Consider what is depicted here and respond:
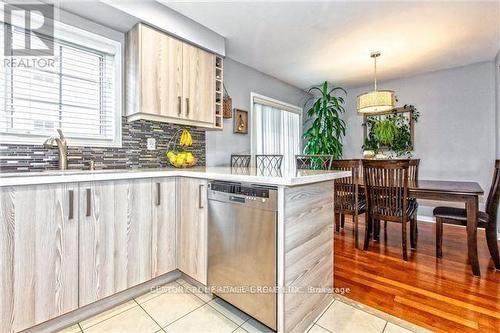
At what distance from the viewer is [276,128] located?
421 cm

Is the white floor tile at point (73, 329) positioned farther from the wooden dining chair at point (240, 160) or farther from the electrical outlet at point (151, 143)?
the wooden dining chair at point (240, 160)

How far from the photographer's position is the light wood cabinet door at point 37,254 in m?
1.22

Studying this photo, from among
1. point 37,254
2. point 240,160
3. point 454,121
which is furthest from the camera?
point 454,121

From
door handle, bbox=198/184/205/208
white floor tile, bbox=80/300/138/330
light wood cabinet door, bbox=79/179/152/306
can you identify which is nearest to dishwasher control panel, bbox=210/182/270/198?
door handle, bbox=198/184/205/208

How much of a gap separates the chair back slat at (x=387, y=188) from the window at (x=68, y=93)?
2.59 meters

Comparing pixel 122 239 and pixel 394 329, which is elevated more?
pixel 122 239

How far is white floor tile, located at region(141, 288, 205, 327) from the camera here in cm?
154

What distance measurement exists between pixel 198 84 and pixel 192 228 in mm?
1497

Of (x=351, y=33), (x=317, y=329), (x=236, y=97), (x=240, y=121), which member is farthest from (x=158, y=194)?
(x=351, y=33)

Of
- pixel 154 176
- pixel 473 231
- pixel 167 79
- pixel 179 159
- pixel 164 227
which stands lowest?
pixel 473 231

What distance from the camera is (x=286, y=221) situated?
4.15ft

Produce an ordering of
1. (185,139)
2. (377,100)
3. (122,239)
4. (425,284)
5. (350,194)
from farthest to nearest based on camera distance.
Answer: (377,100) → (350,194) → (185,139) → (425,284) → (122,239)

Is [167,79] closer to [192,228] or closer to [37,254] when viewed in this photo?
[192,228]

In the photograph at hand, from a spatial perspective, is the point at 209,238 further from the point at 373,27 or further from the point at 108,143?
the point at 373,27
